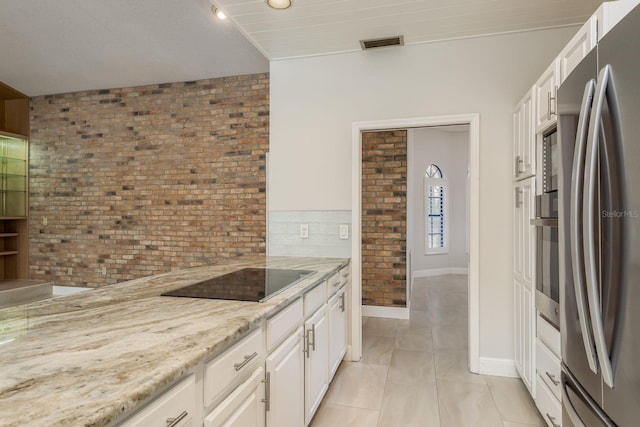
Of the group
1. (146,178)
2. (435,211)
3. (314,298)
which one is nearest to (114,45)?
(146,178)

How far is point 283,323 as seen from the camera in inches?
66.0

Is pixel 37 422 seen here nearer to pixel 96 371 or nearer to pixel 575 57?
pixel 96 371

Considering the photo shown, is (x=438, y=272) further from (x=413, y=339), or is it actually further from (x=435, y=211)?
(x=413, y=339)

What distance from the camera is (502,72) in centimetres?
290

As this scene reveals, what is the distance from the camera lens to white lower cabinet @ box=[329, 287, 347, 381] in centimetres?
256

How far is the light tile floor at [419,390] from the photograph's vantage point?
7.47 feet

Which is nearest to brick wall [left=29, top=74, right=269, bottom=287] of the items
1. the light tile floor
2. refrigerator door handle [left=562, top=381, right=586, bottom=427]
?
the light tile floor

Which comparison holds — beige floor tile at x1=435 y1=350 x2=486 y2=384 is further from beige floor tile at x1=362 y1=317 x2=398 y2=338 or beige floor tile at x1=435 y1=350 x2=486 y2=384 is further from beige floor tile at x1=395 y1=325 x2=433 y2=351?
beige floor tile at x1=362 y1=317 x2=398 y2=338

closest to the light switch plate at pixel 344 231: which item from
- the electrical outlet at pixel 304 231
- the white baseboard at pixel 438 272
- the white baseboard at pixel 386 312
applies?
the electrical outlet at pixel 304 231

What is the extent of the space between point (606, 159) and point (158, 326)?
1428mm

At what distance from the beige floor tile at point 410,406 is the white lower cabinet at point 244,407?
1.12 m

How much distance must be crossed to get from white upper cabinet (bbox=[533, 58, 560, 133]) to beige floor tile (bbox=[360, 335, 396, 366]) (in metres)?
2.17

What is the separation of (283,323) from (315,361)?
62cm

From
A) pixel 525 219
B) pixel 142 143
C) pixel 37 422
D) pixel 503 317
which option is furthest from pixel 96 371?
pixel 142 143
